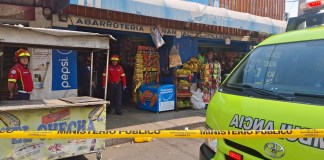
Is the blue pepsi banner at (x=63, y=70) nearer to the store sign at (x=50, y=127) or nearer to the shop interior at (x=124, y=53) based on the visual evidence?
the shop interior at (x=124, y=53)

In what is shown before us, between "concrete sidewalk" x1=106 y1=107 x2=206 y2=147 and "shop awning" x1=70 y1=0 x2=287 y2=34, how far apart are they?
2.53m

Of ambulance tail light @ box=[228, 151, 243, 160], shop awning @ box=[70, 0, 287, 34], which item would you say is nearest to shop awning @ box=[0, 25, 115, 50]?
shop awning @ box=[70, 0, 287, 34]

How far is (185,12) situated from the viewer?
24.2 ft

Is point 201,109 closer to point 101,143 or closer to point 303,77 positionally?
point 101,143

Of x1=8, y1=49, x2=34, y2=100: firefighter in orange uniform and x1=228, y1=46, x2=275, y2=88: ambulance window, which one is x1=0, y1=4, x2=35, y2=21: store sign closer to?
x1=8, y1=49, x2=34, y2=100: firefighter in orange uniform

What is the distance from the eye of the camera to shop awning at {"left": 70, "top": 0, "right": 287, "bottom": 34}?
6.05 meters

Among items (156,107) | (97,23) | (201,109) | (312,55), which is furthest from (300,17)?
(201,109)

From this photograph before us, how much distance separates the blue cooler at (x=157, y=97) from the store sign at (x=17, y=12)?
143 inches

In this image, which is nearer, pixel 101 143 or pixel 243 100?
pixel 243 100

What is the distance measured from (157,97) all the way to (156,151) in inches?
112

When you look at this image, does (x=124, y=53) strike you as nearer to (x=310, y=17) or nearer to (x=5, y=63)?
(x=5, y=63)

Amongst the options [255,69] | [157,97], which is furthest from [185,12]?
[255,69]

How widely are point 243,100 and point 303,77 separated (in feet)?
1.74

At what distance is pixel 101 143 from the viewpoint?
463cm
